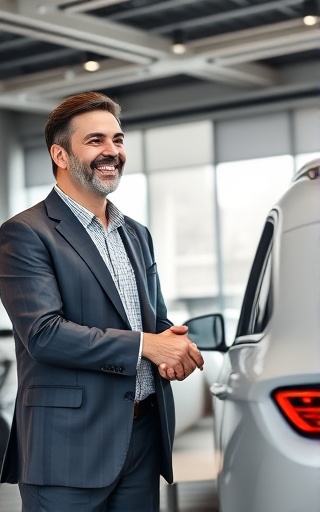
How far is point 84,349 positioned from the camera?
1.91m

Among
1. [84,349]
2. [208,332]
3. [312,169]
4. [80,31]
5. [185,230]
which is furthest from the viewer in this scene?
[185,230]

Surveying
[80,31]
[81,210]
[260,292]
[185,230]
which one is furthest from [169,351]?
[185,230]

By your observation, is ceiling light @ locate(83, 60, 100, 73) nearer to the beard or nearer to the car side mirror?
the car side mirror

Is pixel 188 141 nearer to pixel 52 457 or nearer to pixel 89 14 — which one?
pixel 89 14

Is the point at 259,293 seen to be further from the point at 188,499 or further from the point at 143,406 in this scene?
the point at 188,499

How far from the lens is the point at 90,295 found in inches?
79.0

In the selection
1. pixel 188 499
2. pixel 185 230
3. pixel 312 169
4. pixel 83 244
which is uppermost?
pixel 185 230

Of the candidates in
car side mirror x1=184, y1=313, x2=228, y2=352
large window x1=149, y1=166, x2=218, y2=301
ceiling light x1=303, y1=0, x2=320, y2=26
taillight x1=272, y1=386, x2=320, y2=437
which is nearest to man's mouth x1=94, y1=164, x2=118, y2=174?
car side mirror x1=184, y1=313, x2=228, y2=352

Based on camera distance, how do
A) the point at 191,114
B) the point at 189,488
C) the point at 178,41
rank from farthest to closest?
1. the point at 191,114
2. the point at 178,41
3. the point at 189,488

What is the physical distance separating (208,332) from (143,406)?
53 cm

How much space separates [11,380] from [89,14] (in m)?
4.22

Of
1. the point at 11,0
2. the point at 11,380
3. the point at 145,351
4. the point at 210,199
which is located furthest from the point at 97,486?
the point at 210,199

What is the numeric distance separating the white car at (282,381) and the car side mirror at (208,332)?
625 mm

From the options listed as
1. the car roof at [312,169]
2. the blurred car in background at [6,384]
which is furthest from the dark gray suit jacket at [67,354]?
the blurred car in background at [6,384]
